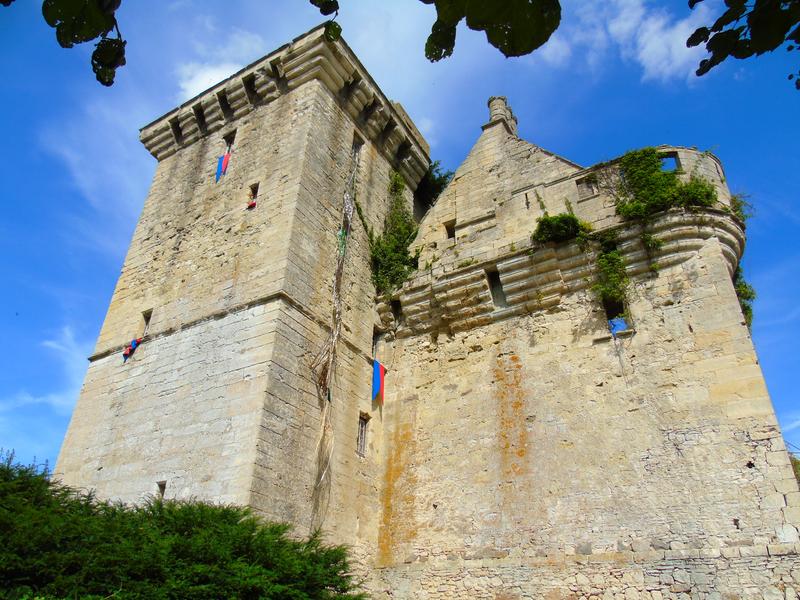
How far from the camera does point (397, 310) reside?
11.8 meters

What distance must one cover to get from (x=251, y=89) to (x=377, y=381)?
22.7ft

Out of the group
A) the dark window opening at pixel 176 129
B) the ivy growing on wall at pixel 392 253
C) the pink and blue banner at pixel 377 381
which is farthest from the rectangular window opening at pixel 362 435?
the dark window opening at pixel 176 129

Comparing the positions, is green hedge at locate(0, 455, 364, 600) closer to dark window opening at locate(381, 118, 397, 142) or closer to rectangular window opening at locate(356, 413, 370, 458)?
rectangular window opening at locate(356, 413, 370, 458)

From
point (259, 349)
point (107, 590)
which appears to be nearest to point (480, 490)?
point (259, 349)

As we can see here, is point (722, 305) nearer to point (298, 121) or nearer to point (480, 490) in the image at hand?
point (480, 490)

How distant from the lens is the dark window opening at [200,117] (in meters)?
13.5

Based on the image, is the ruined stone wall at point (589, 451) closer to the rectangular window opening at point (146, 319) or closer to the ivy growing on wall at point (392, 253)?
the ivy growing on wall at point (392, 253)

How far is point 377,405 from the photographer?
1074 cm

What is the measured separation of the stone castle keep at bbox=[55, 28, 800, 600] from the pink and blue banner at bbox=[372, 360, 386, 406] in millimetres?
127

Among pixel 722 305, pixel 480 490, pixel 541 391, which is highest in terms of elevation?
pixel 722 305

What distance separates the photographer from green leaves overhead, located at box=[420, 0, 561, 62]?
2135 mm

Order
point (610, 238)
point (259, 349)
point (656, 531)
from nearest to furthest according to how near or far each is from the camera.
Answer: point (656, 531) < point (259, 349) < point (610, 238)

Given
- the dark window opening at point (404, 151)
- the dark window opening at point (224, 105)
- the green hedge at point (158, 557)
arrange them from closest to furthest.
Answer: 1. the green hedge at point (158, 557)
2. the dark window opening at point (224, 105)
3. the dark window opening at point (404, 151)

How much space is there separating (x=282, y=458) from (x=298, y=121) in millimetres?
6550
